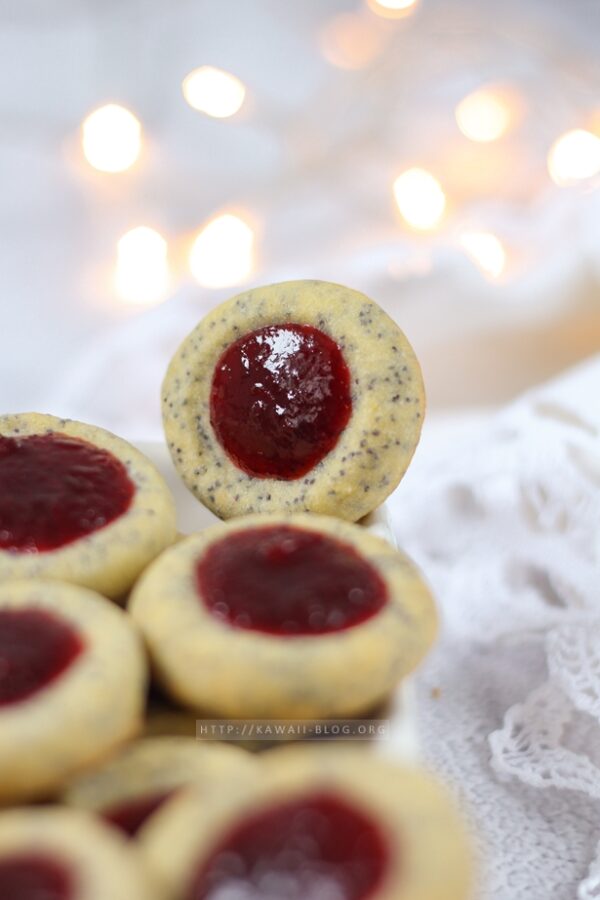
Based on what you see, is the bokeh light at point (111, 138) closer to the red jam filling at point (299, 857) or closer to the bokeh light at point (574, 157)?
the bokeh light at point (574, 157)

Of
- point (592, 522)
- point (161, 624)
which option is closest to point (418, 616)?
point (161, 624)

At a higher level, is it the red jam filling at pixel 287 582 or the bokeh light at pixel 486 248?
the bokeh light at pixel 486 248

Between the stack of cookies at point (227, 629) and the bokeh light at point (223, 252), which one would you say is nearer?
the stack of cookies at point (227, 629)

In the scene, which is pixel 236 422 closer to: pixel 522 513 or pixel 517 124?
pixel 522 513

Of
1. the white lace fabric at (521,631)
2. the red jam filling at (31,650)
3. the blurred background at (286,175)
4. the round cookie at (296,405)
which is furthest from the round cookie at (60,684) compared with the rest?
the blurred background at (286,175)

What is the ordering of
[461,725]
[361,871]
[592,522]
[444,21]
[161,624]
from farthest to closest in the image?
1. [444,21]
2. [592,522]
3. [461,725]
4. [161,624]
5. [361,871]

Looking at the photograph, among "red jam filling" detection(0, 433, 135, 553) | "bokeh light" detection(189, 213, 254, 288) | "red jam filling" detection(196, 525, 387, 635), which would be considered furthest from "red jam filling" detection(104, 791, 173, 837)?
"bokeh light" detection(189, 213, 254, 288)

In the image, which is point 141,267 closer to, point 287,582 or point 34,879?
point 287,582
